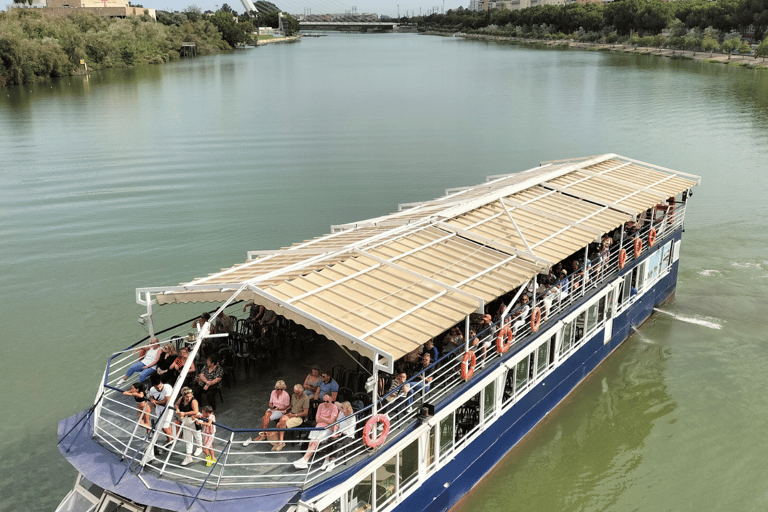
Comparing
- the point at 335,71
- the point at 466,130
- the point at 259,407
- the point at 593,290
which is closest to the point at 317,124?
the point at 466,130

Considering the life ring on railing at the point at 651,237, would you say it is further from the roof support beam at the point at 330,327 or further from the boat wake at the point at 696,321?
the roof support beam at the point at 330,327

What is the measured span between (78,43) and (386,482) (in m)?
111

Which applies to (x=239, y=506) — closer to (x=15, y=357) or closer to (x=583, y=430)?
(x=583, y=430)

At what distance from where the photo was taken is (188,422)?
477 inches

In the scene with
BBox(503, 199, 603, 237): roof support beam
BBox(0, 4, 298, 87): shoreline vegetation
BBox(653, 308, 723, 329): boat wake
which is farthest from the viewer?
BBox(0, 4, 298, 87): shoreline vegetation

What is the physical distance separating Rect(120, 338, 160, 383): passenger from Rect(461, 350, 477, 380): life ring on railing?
263 inches

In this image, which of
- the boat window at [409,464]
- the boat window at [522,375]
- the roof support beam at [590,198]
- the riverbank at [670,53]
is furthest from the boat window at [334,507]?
the riverbank at [670,53]

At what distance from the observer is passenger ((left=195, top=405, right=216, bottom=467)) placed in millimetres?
11766

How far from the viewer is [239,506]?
1080 centimetres

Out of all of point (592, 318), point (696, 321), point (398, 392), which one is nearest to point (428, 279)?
point (398, 392)

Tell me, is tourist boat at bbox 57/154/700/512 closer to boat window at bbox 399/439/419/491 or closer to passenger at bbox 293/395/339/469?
boat window at bbox 399/439/419/491

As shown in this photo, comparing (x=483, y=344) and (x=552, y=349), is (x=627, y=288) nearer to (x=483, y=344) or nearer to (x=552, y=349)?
(x=552, y=349)

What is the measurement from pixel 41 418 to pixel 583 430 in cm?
1604

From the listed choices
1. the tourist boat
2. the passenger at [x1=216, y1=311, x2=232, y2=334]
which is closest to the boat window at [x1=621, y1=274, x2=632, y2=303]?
the tourist boat
